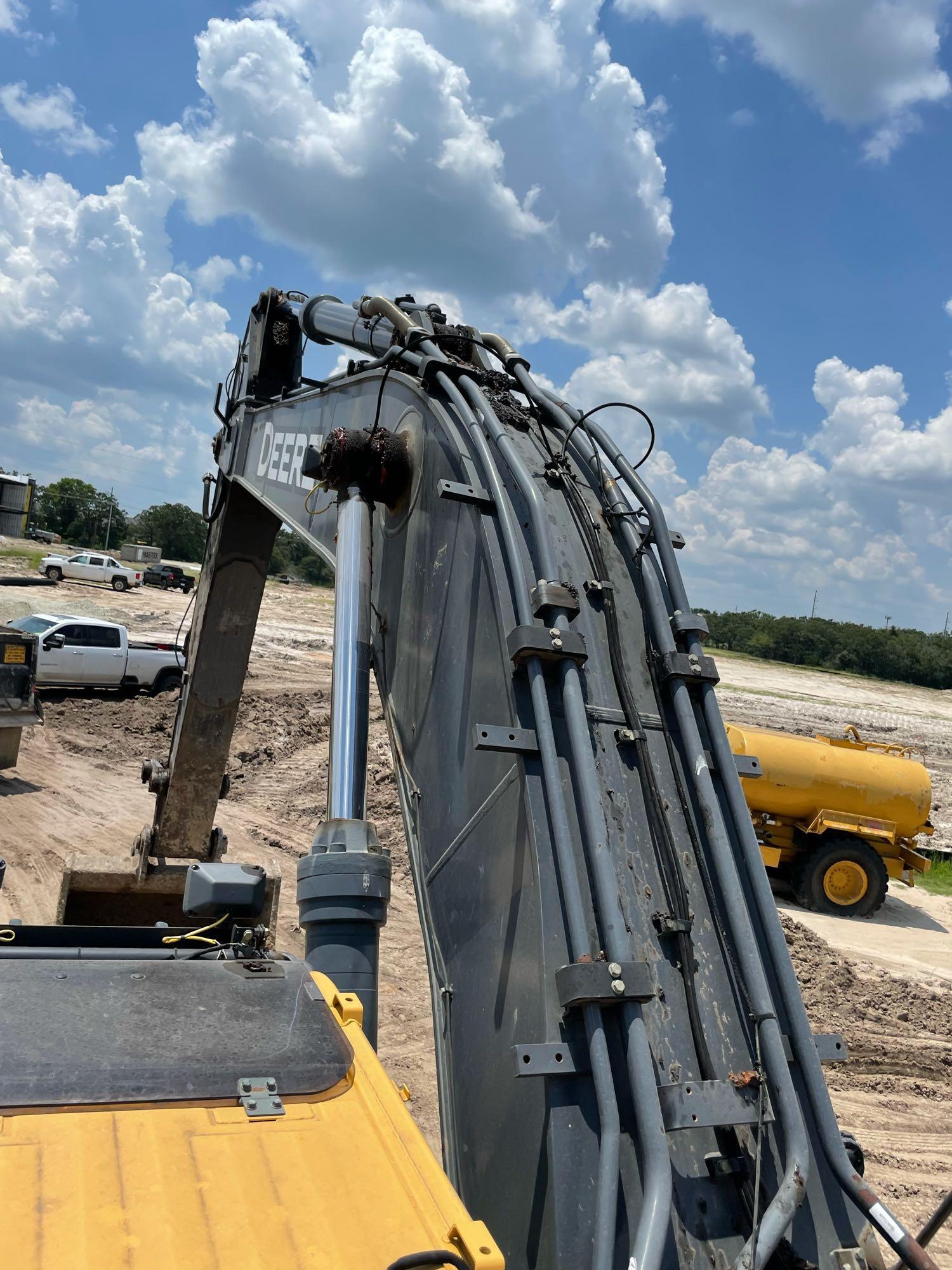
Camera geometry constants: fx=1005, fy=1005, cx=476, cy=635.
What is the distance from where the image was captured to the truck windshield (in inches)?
741

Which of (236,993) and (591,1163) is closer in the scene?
(591,1163)

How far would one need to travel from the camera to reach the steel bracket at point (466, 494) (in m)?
3.09

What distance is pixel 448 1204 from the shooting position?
5.86 ft

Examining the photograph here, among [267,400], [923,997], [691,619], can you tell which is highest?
[267,400]

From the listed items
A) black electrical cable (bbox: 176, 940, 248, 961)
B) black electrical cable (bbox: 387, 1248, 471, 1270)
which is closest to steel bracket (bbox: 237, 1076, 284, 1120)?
black electrical cable (bbox: 387, 1248, 471, 1270)

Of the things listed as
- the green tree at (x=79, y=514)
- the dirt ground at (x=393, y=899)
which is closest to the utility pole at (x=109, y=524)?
the green tree at (x=79, y=514)

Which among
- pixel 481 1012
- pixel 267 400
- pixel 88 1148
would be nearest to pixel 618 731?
pixel 481 1012

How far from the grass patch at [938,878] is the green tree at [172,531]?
57969 millimetres

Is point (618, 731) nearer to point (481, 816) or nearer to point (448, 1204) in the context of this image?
point (481, 816)

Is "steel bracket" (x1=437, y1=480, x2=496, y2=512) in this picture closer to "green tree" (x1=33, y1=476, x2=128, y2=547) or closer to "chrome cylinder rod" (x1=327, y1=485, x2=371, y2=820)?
"chrome cylinder rod" (x1=327, y1=485, x2=371, y2=820)

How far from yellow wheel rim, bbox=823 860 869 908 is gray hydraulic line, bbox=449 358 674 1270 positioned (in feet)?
36.5

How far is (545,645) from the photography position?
2.67 m

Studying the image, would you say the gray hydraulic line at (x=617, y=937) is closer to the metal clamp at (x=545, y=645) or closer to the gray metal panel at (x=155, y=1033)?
the metal clamp at (x=545, y=645)

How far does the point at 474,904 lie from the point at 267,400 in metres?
4.62
